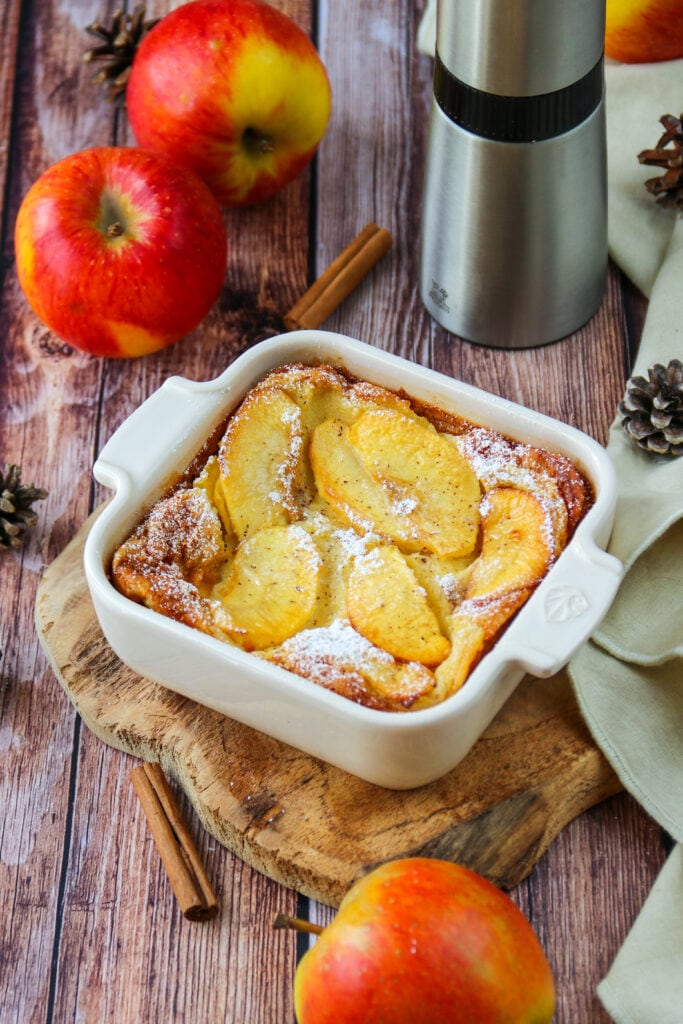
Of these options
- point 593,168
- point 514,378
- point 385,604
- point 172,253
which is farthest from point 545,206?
point 385,604

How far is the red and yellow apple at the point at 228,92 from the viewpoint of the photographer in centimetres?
185

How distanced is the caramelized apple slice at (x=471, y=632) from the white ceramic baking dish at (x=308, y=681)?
3cm

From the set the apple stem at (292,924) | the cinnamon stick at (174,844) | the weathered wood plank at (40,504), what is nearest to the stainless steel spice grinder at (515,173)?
the weathered wood plank at (40,504)

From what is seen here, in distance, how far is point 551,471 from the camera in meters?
1.49

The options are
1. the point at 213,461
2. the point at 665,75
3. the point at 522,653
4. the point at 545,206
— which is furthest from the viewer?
the point at 665,75

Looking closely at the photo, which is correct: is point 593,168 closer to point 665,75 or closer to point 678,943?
point 665,75

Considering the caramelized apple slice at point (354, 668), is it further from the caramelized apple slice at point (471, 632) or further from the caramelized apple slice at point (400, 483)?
the caramelized apple slice at point (400, 483)

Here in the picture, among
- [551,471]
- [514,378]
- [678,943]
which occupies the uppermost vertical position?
[551,471]

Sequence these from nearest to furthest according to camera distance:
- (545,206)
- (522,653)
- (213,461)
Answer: (522,653) → (213,461) → (545,206)

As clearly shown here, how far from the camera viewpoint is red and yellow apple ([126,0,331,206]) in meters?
1.85

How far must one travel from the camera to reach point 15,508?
1.71 meters

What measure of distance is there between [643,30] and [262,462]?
968mm

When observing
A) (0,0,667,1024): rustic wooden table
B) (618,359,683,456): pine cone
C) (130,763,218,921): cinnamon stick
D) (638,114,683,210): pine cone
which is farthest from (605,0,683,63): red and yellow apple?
(130,763,218,921): cinnamon stick

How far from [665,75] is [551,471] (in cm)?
83
